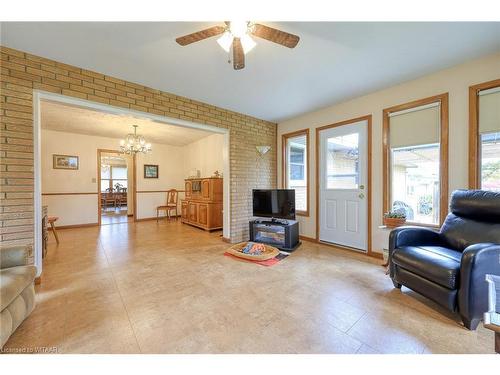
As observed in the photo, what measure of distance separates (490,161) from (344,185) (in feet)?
5.40

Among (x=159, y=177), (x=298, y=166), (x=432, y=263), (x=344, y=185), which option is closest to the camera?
(x=432, y=263)

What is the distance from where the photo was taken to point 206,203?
497 cm

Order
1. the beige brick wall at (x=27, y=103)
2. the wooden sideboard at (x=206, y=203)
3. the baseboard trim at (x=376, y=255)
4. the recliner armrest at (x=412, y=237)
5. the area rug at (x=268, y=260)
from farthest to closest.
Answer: the wooden sideboard at (x=206, y=203)
the baseboard trim at (x=376, y=255)
the area rug at (x=268, y=260)
the recliner armrest at (x=412, y=237)
the beige brick wall at (x=27, y=103)

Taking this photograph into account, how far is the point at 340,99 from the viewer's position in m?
3.36

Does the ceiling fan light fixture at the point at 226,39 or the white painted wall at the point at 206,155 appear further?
the white painted wall at the point at 206,155

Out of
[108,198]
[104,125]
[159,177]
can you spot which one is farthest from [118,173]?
[104,125]

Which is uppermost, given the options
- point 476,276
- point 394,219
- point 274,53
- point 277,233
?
point 274,53

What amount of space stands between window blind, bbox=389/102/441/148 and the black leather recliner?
0.87 metres

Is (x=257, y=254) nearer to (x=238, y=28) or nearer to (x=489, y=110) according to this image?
(x=238, y=28)

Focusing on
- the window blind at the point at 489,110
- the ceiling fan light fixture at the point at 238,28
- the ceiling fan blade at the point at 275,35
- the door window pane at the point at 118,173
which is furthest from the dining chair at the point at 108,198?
the window blind at the point at 489,110

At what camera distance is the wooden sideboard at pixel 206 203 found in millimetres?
4882

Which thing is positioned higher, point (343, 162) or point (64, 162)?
point (64, 162)

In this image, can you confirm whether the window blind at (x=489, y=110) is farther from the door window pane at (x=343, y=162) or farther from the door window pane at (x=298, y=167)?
the door window pane at (x=298, y=167)

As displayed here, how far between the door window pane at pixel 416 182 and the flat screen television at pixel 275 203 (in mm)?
1482
